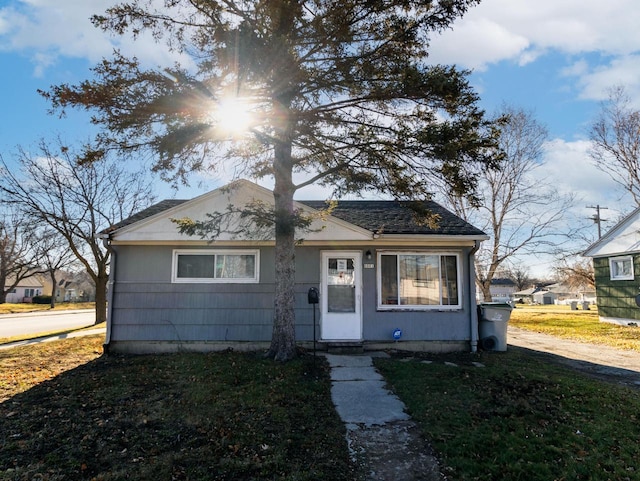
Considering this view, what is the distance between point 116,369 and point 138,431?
3332 mm

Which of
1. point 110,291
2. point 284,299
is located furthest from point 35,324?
point 284,299

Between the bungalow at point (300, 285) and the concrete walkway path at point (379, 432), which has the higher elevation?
the bungalow at point (300, 285)

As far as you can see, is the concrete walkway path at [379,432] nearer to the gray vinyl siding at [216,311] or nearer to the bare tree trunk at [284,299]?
the bare tree trunk at [284,299]

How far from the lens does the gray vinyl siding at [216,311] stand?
8.73m

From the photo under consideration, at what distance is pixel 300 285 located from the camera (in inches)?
348

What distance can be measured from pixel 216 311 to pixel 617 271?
52.4ft

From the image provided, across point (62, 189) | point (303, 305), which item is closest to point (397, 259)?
point (303, 305)

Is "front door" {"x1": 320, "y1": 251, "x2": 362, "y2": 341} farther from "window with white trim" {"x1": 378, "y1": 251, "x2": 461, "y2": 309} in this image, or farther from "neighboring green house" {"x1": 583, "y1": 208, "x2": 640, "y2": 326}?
"neighboring green house" {"x1": 583, "y1": 208, "x2": 640, "y2": 326}

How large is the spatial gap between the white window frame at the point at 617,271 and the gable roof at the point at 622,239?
0.28 m

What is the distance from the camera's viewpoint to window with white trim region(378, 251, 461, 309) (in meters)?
8.97

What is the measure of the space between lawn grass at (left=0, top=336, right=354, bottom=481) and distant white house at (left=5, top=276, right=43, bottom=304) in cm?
5999

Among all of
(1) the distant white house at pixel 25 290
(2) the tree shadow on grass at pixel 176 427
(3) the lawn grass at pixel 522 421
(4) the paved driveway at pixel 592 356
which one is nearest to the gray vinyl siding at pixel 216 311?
(3) the lawn grass at pixel 522 421

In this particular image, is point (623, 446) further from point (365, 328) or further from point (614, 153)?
point (614, 153)

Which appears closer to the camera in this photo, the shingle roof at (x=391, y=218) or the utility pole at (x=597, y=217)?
the shingle roof at (x=391, y=218)
